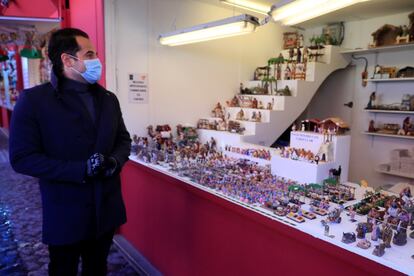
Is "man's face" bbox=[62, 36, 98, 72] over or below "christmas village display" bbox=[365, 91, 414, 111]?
over

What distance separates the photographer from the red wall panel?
3.65 meters

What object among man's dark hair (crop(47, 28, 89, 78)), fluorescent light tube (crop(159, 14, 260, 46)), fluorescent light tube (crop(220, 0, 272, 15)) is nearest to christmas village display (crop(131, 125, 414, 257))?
fluorescent light tube (crop(159, 14, 260, 46))

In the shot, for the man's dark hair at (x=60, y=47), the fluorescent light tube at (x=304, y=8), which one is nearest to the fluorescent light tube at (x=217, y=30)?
the fluorescent light tube at (x=304, y=8)

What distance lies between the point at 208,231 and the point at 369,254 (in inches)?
43.0

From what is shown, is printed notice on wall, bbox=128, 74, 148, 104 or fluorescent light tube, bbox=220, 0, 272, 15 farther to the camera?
fluorescent light tube, bbox=220, 0, 272, 15

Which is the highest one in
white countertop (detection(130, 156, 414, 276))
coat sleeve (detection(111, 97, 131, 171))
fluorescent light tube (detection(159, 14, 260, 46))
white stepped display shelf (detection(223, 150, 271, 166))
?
fluorescent light tube (detection(159, 14, 260, 46))

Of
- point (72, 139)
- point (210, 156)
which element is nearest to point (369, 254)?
point (72, 139)

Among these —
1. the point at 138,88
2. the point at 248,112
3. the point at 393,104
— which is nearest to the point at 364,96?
the point at 393,104

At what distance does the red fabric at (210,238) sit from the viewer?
1.45 meters

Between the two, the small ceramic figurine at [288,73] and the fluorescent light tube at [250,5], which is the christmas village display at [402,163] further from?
the fluorescent light tube at [250,5]

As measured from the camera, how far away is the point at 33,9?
3701 millimetres

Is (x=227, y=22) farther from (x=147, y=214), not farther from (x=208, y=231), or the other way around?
(x=147, y=214)

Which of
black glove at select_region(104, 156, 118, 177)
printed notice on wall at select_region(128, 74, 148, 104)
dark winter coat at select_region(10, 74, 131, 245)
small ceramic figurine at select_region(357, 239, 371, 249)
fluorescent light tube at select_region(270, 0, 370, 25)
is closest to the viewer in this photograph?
small ceramic figurine at select_region(357, 239, 371, 249)

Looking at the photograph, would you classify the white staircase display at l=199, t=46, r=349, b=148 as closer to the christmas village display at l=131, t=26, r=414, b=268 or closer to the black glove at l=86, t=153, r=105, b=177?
the christmas village display at l=131, t=26, r=414, b=268
